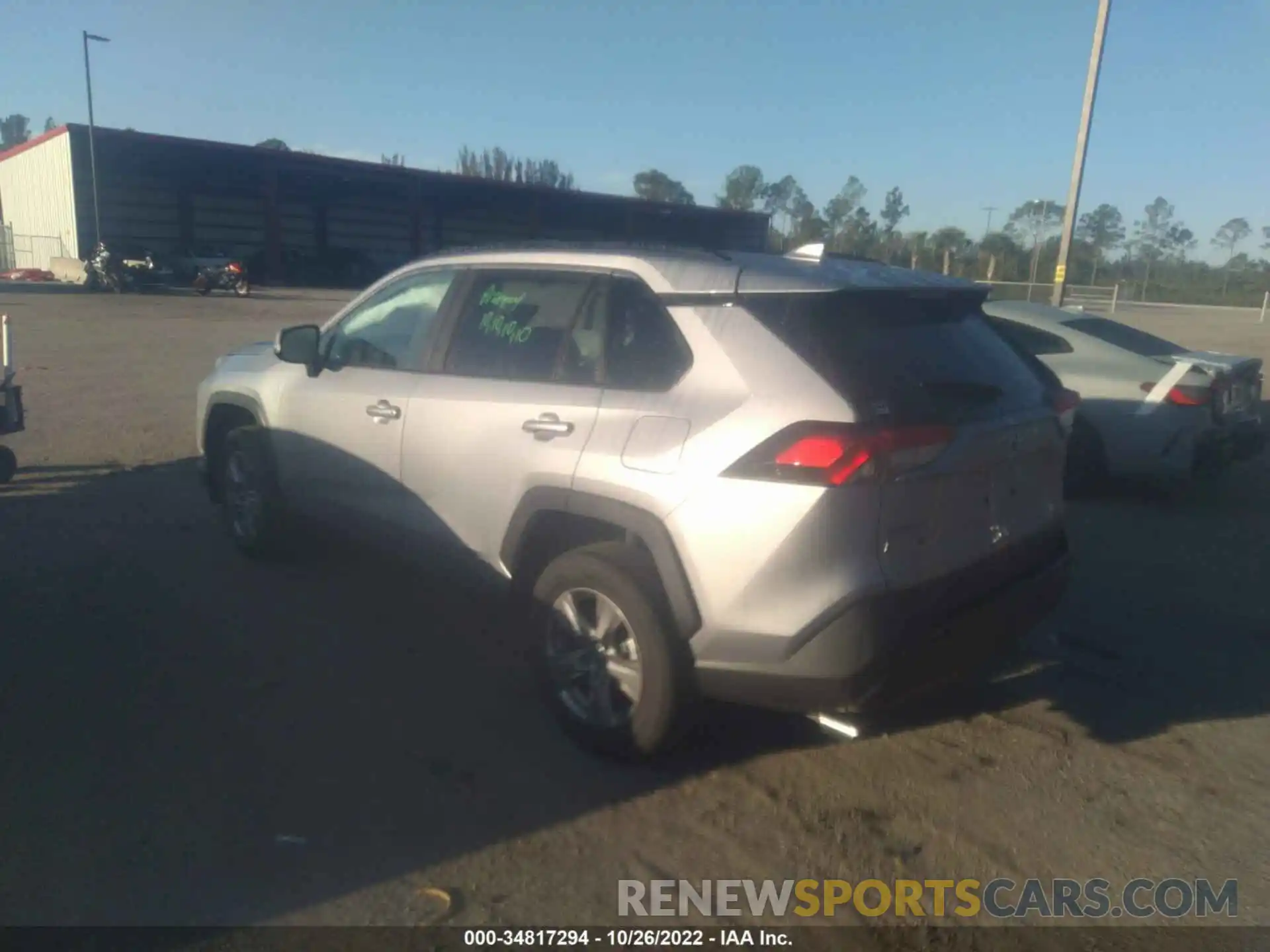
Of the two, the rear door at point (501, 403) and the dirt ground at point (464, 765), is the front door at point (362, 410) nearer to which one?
the rear door at point (501, 403)

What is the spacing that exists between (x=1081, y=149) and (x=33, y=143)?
136ft

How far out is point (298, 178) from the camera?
4319 centimetres

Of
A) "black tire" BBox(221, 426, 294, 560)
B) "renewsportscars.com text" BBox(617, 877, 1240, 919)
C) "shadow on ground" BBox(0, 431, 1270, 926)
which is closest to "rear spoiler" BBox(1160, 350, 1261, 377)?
"shadow on ground" BBox(0, 431, 1270, 926)

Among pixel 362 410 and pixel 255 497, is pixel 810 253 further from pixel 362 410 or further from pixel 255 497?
pixel 255 497

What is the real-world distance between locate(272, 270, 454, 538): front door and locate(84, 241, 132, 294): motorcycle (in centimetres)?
3009

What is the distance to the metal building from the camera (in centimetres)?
3878

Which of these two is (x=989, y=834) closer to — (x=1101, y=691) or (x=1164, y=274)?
(x=1101, y=691)

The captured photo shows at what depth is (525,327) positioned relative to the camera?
4.15 metres

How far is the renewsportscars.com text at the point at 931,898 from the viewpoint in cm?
297

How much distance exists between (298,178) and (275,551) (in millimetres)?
41678

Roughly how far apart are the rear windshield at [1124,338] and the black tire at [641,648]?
231 inches

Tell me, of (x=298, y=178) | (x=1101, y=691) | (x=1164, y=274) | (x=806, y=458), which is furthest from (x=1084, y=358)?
(x=1164, y=274)

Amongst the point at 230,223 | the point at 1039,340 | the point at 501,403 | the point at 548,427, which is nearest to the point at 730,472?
the point at 548,427

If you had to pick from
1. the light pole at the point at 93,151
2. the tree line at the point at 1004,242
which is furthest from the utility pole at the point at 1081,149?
the light pole at the point at 93,151
